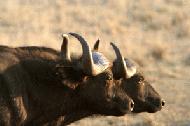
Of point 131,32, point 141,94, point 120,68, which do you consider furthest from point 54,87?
point 131,32

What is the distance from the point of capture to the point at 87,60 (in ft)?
33.0

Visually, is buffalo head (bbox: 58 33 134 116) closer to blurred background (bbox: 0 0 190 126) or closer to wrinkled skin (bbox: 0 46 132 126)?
wrinkled skin (bbox: 0 46 132 126)

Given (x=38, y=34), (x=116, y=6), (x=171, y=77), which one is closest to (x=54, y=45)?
(x=38, y=34)

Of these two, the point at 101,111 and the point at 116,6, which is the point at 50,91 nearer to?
the point at 101,111

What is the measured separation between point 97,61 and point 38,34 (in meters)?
13.2

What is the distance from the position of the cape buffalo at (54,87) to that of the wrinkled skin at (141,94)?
0.48 feet

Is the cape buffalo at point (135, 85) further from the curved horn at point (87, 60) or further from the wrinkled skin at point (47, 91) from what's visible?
the curved horn at point (87, 60)

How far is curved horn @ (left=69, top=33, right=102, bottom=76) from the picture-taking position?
10023mm

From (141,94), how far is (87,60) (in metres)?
1.30

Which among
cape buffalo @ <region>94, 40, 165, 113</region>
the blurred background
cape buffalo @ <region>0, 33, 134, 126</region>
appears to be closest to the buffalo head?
cape buffalo @ <region>0, 33, 134, 126</region>

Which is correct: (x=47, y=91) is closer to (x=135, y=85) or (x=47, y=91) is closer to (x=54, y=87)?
(x=54, y=87)

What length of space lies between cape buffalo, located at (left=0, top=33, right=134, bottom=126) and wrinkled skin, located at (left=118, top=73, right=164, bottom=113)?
0.48 ft

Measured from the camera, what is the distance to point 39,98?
10.3m

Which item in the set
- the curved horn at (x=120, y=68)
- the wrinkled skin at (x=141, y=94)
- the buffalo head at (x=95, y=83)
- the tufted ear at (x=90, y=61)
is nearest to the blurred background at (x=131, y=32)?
the wrinkled skin at (x=141, y=94)
